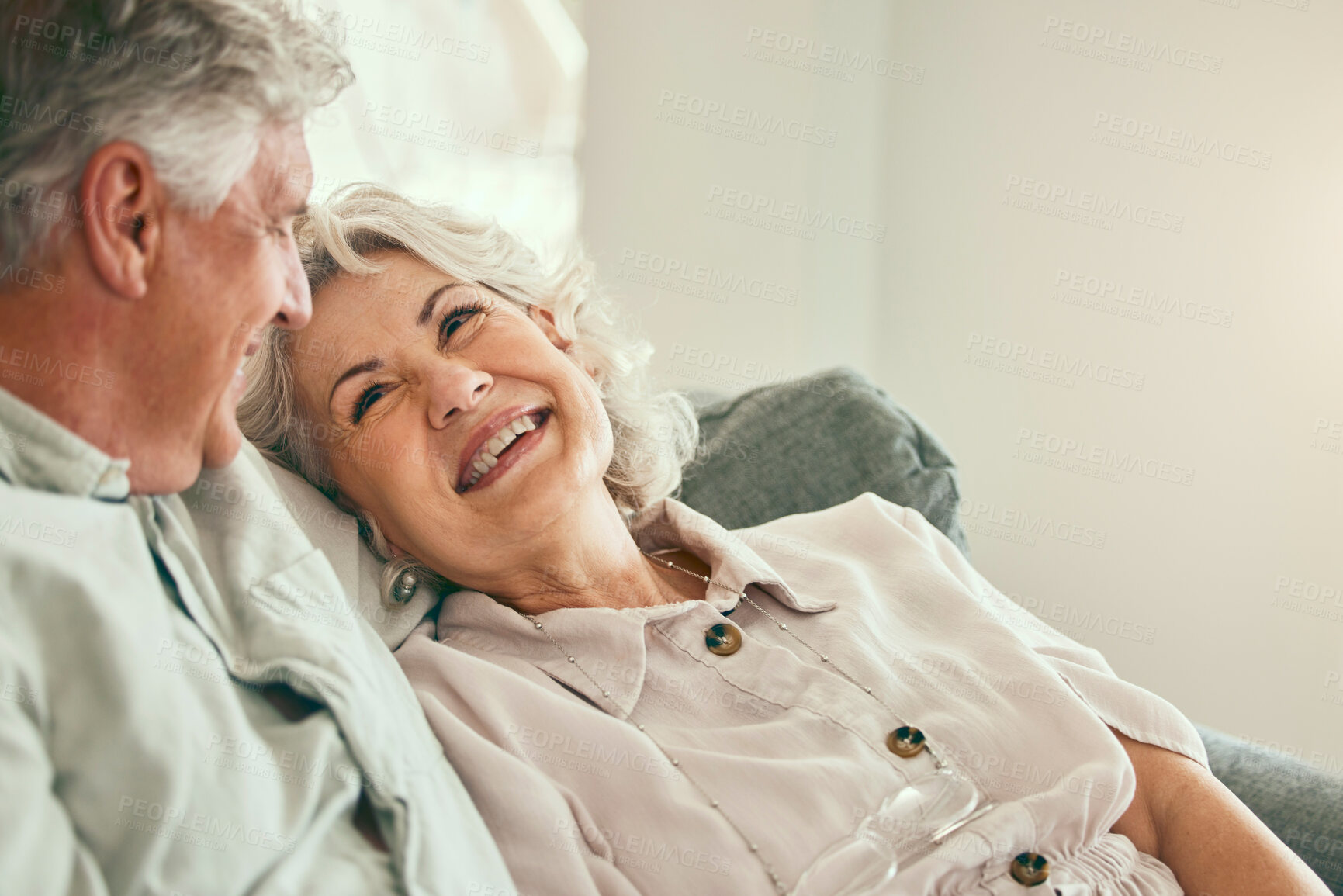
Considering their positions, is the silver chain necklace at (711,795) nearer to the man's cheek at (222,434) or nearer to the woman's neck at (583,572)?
the woman's neck at (583,572)

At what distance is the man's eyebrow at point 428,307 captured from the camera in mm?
1271

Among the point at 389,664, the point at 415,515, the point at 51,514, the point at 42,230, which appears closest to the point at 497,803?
the point at 389,664

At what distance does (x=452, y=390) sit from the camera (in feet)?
3.96

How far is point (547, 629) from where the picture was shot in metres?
1.23

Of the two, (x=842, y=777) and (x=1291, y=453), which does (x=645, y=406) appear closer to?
(x=842, y=777)

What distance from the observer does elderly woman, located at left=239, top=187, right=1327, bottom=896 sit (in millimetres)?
1035

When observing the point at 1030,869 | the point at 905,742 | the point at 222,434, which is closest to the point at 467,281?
the point at 222,434

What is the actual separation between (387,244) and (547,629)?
22.7 inches

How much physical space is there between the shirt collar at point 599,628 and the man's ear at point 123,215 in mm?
662

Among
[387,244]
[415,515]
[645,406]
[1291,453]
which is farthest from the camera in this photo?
[1291,453]

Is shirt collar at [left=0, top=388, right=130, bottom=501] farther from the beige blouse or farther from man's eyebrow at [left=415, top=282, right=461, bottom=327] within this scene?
man's eyebrow at [left=415, top=282, right=461, bottom=327]

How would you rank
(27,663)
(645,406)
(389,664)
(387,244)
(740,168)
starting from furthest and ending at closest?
(740,168), (645,406), (387,244), (389,664), (27,663)

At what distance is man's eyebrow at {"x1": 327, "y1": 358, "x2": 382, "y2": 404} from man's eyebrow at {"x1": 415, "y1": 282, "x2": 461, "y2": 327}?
0.25 ft

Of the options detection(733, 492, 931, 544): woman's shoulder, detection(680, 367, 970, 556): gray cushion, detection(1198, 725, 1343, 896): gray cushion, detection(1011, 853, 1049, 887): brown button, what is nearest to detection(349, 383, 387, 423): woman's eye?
detection(733, 492, 931, 544): woman's shoulder
